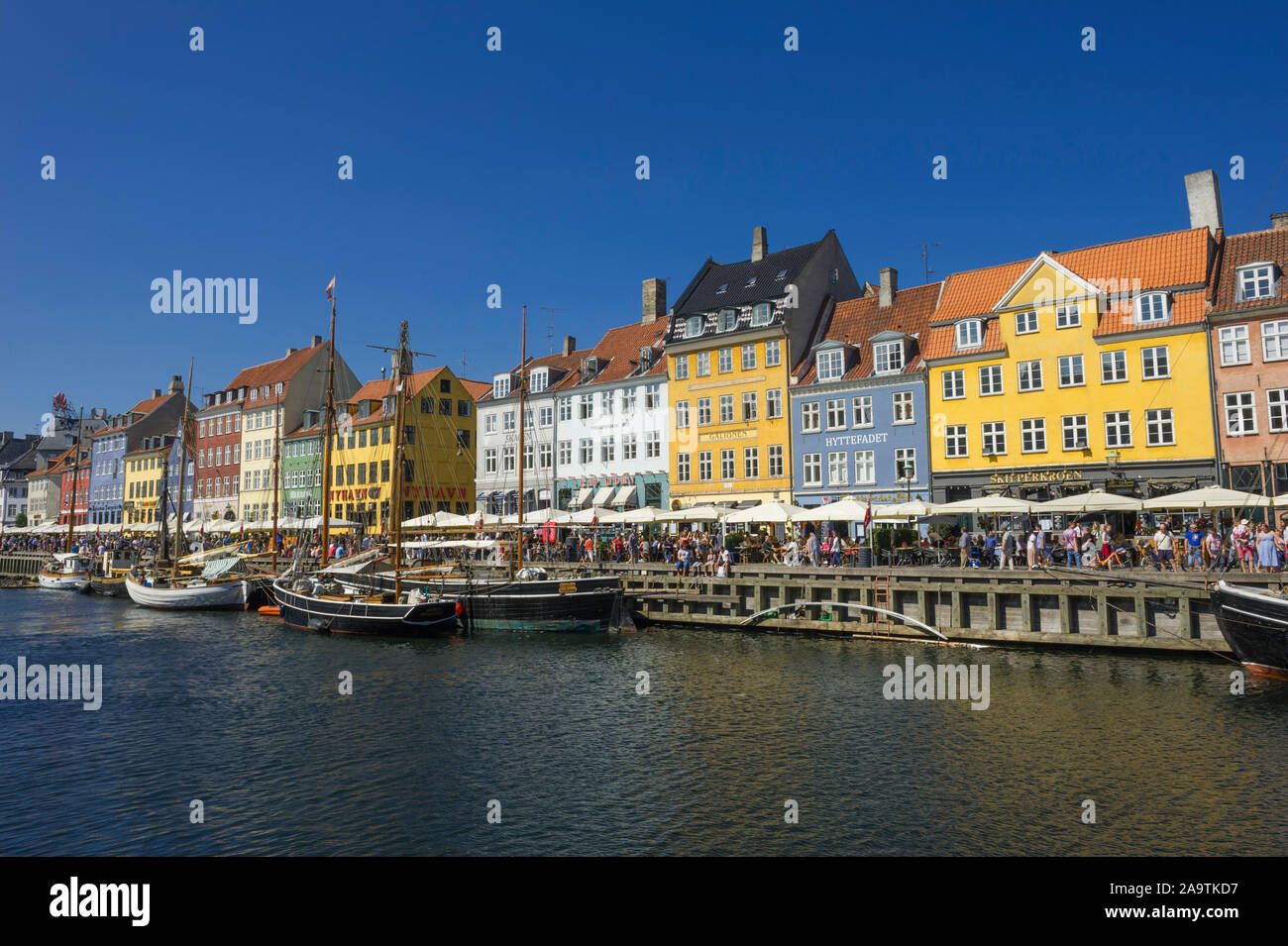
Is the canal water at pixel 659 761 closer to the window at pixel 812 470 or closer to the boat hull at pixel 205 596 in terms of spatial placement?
the window at pixel 812 470

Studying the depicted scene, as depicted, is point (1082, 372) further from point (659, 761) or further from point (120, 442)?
point (120, 442)

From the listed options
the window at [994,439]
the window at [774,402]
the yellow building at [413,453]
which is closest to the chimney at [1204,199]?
the window at [994,439]

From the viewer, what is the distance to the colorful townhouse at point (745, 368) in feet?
170

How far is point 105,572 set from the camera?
69.4 metres

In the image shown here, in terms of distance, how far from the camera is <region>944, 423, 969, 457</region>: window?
1747 inches

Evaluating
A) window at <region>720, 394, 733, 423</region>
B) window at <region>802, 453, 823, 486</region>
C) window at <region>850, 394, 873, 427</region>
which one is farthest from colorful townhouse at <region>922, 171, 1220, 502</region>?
window at <region>720, 394, 733, 423</region>

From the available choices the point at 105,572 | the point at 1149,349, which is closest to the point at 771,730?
A: the point at 1149,349

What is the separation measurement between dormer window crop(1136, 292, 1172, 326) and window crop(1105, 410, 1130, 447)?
14.2ft

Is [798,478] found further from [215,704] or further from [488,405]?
[215,704]

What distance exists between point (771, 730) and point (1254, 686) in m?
12.4

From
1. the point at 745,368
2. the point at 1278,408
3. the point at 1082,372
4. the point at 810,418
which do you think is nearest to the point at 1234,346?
the point at 1278,408

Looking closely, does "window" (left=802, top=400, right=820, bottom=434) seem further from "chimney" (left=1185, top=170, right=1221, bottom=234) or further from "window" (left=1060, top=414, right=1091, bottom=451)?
"chimney" (left=1185, top=170, right=1221, bottom=234)

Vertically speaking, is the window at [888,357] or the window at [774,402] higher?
the window at [888,357]

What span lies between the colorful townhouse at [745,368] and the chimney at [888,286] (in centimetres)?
394
